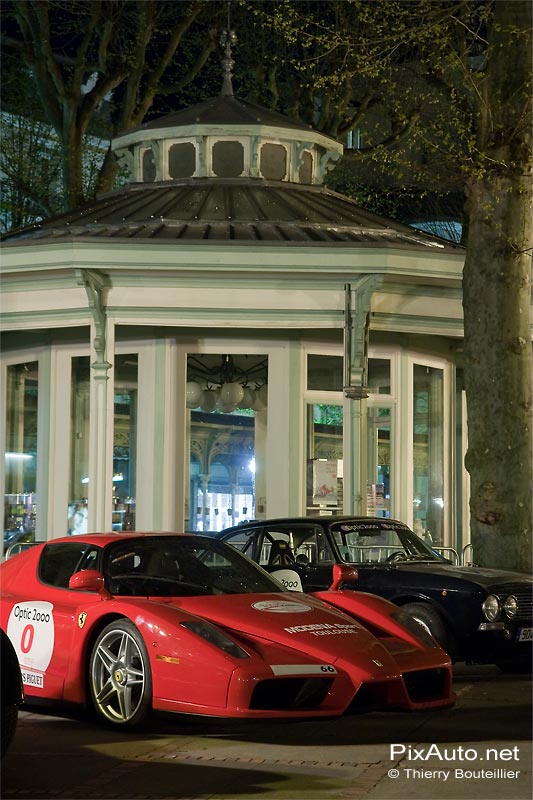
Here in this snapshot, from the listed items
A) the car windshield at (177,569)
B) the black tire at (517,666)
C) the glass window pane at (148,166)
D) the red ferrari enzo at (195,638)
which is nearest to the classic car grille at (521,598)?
the black tire at (517,666)

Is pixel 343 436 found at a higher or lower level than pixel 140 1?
lower

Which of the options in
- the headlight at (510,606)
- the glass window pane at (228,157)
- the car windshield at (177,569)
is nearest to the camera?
the car windshield at (177,569)

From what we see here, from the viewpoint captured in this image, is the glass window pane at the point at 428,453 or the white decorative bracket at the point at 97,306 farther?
the glass window pane at the point at 428,453

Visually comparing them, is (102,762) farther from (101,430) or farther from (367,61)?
(367,61)

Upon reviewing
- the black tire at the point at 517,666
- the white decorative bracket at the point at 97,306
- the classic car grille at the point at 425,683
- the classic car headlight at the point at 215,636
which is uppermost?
the white decorative bracket at the point at 97,306

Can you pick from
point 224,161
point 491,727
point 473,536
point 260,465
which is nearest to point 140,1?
point 224,161

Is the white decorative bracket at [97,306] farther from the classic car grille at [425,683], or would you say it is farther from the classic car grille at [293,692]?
the classic car grille at [293,692]

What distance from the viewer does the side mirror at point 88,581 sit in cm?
842

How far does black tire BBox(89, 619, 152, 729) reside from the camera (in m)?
7.96

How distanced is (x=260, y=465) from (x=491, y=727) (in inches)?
411

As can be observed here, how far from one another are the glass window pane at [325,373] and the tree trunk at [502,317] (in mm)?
3131

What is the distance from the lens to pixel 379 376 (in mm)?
18000

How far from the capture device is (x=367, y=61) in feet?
50.8

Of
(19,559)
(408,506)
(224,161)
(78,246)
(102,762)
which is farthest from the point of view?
(224,161)
